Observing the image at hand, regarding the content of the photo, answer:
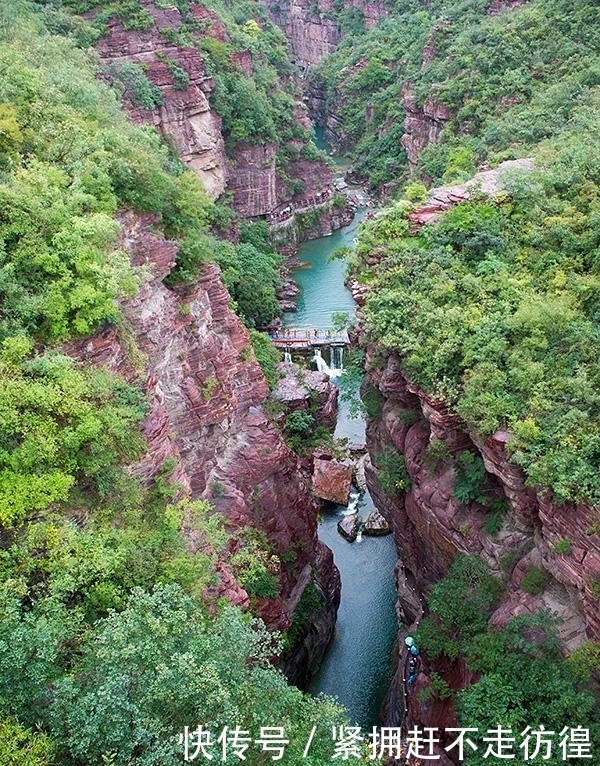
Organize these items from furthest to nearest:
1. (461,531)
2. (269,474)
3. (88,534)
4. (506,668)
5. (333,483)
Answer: (333,483) → (269,474) → (461,531) → (506,668) → (88,534)

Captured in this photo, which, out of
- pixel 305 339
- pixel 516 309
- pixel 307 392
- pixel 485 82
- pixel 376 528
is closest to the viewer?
pixel 516 309

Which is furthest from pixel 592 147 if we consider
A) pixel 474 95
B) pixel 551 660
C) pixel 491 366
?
pixel 474 95

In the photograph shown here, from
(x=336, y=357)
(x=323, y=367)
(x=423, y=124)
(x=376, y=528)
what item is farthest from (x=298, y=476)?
(x=423, y=124)

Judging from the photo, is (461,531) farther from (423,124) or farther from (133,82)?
(423,124)

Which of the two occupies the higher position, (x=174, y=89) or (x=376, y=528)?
(x=174, y=89)

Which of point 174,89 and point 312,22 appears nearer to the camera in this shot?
point 174,89

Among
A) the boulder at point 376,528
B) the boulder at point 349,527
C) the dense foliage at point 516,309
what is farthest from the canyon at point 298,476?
the boulder at point 376,528

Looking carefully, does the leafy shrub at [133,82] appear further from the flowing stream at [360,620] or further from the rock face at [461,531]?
the rock face at [461,531]
